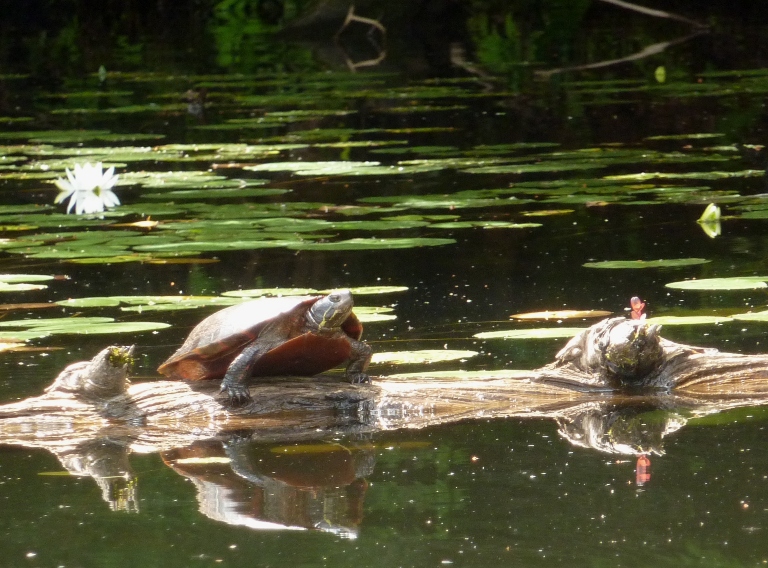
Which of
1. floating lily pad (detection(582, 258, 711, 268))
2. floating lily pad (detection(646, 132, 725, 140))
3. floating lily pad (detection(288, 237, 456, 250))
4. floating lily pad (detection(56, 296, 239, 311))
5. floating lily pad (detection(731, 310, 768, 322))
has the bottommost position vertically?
floating lily pad (detection(731, 310, 768, 322))

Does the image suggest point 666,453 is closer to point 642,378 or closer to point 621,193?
point 642,378

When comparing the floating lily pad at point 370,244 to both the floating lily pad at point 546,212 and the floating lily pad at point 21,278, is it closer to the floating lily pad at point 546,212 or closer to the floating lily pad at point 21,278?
the floating lily pad at point 546,212

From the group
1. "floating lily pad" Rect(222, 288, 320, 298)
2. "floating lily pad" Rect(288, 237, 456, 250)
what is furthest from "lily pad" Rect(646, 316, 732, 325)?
"floating lily pad" Rect(288, 237, 456, 250)

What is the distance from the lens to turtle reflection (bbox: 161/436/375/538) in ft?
8.65

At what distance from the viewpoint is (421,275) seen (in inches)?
201

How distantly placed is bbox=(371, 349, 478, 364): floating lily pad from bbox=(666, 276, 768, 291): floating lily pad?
927mm

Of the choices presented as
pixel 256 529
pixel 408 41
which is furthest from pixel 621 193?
pixel 408 41

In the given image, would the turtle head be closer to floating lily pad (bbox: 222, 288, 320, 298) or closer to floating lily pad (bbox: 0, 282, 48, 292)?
floating lily pad (bbox: 222, 288, 320, 298)

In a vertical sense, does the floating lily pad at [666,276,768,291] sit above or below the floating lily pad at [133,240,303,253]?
below

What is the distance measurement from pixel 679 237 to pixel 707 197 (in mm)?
931

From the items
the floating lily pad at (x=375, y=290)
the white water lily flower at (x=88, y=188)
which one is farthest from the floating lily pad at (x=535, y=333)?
the white water lily flower at (x=88, y=188)

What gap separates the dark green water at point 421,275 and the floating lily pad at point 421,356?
0.03m

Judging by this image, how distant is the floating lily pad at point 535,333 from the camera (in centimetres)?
381

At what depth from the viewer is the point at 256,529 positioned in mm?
2568
